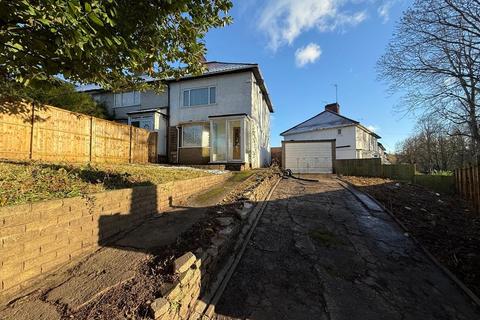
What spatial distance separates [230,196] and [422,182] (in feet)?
45.3

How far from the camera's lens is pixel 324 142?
1862 cm

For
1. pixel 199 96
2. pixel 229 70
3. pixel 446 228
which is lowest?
pixel 446 228

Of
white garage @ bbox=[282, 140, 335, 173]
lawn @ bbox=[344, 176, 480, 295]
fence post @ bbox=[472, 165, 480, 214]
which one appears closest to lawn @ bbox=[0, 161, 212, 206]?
lawn @ bbox=[344, 176, 480, 295]

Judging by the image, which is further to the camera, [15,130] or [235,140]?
[235,140]

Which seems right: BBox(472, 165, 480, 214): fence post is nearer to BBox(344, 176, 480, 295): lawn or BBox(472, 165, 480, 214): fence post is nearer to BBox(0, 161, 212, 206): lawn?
BBox(344, 176, 480, 295): lawn

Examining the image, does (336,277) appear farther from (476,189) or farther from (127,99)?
(127,99)

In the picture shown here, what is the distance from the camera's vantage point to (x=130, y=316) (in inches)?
93.0

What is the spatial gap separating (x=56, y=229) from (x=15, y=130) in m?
7.05

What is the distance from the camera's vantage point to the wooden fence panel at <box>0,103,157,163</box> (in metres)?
7.95

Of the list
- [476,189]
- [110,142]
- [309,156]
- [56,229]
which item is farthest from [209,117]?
[476,189]

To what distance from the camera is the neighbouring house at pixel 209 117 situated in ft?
49.0

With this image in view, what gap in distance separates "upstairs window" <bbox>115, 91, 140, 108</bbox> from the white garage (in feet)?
38.1

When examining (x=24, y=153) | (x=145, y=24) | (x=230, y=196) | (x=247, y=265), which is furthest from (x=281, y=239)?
(x=24, y=153)

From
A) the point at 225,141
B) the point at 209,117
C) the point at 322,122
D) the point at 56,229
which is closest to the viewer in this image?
the point at 56,229
